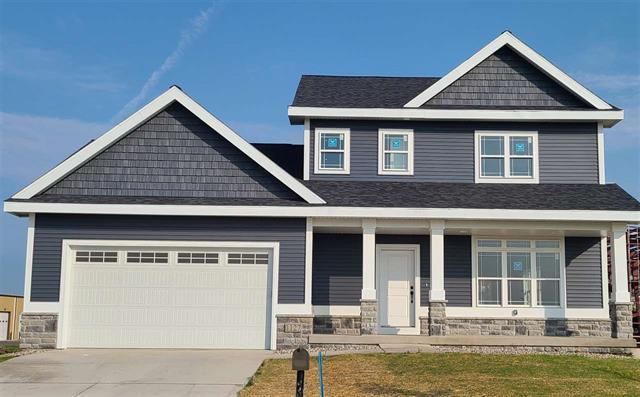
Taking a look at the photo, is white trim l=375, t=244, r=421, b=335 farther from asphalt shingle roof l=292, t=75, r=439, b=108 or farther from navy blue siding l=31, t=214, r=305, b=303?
asphalt shingle roof l=292, t=75, r=439, b=108

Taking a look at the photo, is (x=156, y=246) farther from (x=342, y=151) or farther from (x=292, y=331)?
(x=342, y=151)

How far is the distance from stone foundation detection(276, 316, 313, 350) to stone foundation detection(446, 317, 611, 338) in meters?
3.87

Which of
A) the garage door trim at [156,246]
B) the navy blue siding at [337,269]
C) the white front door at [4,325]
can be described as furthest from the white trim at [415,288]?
the white front door at [4,325]

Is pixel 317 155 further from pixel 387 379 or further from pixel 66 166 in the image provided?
pixel 387 379

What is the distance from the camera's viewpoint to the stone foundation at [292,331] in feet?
49.4

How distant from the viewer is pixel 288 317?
15141 millimetres

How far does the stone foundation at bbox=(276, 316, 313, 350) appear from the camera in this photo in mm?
15062

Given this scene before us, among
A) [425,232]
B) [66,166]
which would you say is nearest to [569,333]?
[425,232]

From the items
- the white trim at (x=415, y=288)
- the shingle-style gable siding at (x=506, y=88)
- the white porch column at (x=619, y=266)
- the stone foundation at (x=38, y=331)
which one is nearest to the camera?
the stone foundation at (x=38, y=331)

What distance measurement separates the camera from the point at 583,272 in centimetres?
1723

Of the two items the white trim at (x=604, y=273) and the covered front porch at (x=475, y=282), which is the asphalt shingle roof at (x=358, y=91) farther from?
the white trim at (x=604, y=273)

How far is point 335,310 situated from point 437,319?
9.60 ft

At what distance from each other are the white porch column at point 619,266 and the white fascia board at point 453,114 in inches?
123

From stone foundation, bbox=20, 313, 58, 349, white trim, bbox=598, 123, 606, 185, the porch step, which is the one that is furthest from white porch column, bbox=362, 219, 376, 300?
stone foundation, bbox=20, 313, 58, 349
